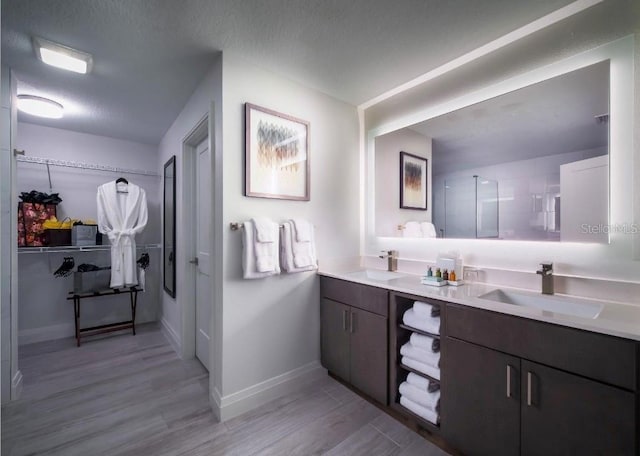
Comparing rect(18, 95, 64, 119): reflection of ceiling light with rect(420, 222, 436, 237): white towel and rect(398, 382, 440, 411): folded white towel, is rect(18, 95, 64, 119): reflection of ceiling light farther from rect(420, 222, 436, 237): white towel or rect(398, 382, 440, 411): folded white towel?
rect(398, 382, 440, 411): folded white towel

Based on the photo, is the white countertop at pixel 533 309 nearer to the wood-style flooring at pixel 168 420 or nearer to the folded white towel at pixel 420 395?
the folded white towel at pixel 420 395

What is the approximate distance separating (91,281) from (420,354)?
141 inches

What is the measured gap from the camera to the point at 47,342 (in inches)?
117

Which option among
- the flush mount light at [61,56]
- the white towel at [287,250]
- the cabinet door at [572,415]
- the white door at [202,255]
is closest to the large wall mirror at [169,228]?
the white door at [202,255]

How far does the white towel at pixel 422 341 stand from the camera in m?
1.60

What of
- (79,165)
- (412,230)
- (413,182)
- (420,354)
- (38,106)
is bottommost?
(420,354)

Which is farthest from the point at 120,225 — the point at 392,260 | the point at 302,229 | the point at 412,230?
the point at 412,230

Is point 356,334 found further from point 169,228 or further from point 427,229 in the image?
point 169,228

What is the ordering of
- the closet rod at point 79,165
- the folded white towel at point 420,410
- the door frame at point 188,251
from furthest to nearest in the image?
1. the closet rod at point 79,165
2. the door frame at point 188,251
3. the folded white towel at point 420,410

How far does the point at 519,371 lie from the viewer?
124 cm

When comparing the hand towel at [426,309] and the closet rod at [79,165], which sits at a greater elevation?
the closet rod at [79,165]

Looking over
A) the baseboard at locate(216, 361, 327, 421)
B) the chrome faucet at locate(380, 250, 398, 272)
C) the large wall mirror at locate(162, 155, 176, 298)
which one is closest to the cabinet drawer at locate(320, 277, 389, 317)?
the chrome faucet at locate(380, 250, 398, 272)

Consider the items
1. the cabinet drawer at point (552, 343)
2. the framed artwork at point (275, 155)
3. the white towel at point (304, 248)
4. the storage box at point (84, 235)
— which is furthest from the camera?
the storage box at point (84, 235)

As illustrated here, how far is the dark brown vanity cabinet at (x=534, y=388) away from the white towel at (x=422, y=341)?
10 centimetres
